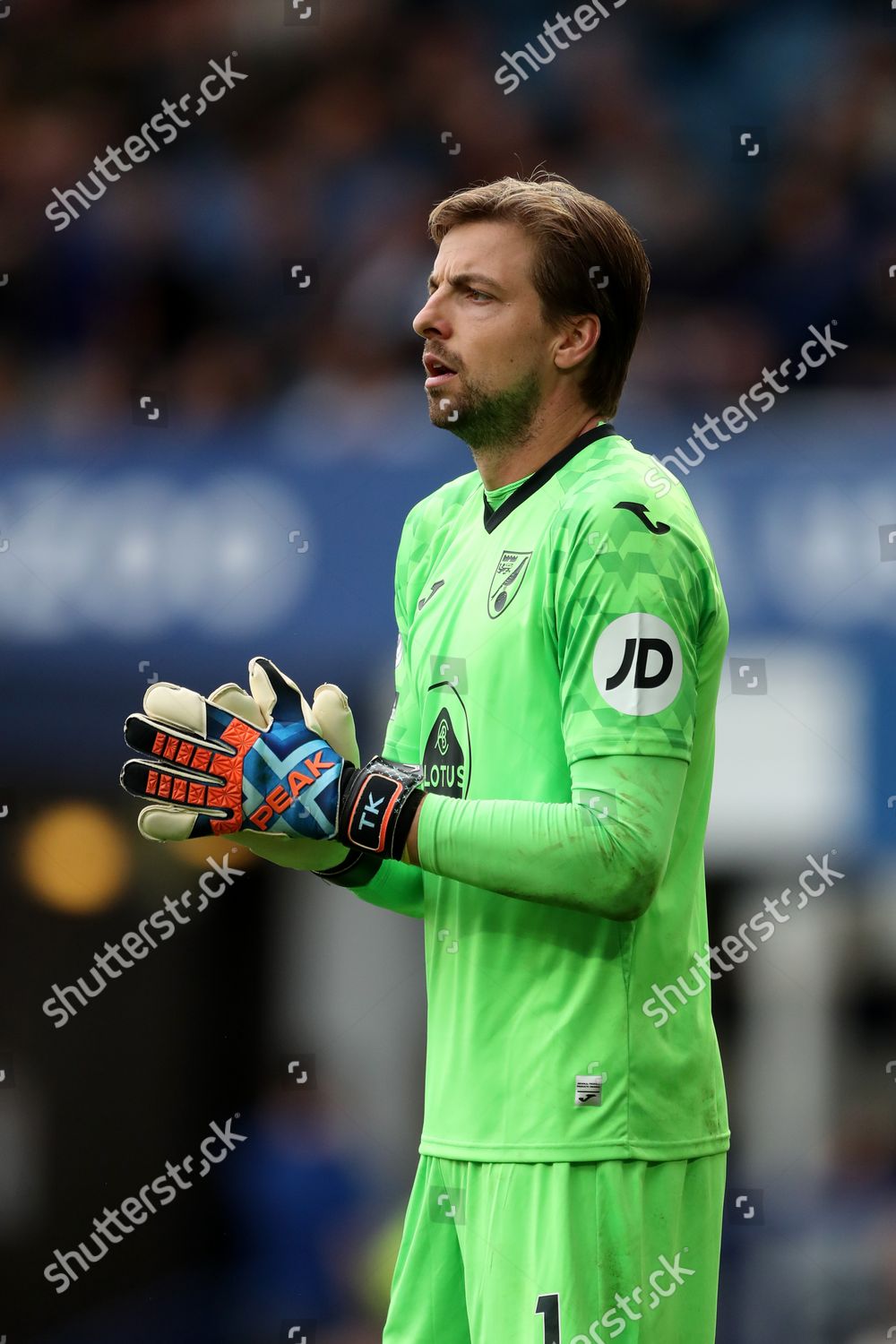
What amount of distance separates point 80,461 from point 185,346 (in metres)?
0.53

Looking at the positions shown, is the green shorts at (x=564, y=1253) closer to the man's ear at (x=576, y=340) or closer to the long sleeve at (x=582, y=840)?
the long sleeve at (x=582, y=840)

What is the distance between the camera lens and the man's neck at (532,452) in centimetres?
205

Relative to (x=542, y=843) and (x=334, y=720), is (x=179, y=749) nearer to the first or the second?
(x=334, y=720)

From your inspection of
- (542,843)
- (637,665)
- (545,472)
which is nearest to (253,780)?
(542,843)

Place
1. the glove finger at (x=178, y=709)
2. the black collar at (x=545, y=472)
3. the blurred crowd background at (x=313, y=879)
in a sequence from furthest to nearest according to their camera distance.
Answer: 1. the blurred crowd background at (x=313, y=879)
2. the black collar at (x=545, y=472)
3. the glove finger at (x=178, y=709)

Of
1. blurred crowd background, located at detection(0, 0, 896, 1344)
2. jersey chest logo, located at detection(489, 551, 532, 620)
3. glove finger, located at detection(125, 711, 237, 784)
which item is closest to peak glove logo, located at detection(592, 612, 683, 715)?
jersey chest logo, located at detection(489, 551, 532, 620)

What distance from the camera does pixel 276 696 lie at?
1884mm

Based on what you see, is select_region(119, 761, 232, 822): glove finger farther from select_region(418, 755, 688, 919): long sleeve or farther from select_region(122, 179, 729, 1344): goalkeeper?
select_region(418, 755, 688, 919): long sleeve

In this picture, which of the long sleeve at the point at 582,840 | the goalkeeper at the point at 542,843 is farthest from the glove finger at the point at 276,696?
the long sleeve at the point at 582,840

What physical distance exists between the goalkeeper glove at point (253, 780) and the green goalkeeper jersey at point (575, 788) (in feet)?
0.52

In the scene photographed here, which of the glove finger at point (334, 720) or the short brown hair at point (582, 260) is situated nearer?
the glove finger at point (334, 720)

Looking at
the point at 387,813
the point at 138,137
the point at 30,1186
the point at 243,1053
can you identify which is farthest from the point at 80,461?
the point at 387,813

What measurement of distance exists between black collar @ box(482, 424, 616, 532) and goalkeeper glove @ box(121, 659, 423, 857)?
0.39m

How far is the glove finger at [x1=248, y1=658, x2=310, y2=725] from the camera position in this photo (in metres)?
1.88
